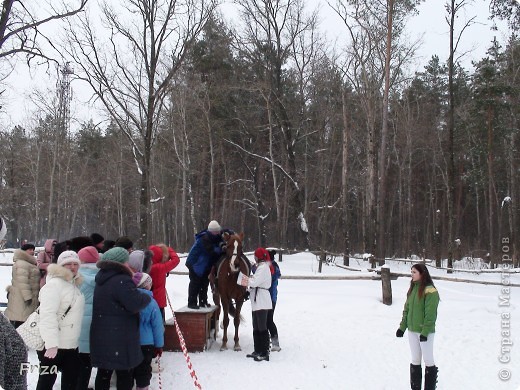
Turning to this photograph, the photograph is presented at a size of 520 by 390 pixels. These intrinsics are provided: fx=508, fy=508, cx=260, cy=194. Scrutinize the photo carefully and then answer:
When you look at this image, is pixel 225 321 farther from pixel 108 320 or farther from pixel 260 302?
pixel 108 320

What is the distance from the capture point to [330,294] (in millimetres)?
13648

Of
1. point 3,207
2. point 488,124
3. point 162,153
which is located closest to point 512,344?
point 488,124

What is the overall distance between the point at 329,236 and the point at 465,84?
16.3m

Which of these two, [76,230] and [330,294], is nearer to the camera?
[330,294]

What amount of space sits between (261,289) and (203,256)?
1312mm

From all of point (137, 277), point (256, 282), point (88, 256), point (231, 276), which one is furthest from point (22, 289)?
point (256, 282)

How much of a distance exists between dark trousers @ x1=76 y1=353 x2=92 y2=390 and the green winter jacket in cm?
391

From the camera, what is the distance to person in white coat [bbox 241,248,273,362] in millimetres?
7836

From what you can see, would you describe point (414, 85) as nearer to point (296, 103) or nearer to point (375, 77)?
point (296, 103)

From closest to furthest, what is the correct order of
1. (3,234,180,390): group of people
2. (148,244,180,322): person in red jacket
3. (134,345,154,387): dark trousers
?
1. (3,234,180,390): group of people
2. (134,345,154,387): dark trousers
3. (148,244,180,322): person in red jacket

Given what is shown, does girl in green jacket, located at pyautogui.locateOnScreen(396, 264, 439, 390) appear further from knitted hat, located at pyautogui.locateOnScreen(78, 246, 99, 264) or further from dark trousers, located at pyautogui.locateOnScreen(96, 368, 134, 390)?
knitted hat, located at pyautogui.locateOnScreen(78, 246, 99, 264)

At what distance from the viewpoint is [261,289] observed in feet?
26.3

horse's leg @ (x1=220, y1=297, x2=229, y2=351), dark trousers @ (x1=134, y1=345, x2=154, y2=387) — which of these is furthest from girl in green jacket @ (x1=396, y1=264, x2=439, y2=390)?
dark trousers @ (x1=134, y1=345, x2=154, y2=387)

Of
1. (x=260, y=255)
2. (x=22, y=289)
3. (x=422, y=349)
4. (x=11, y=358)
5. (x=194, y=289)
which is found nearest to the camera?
(x=11, y=358)
